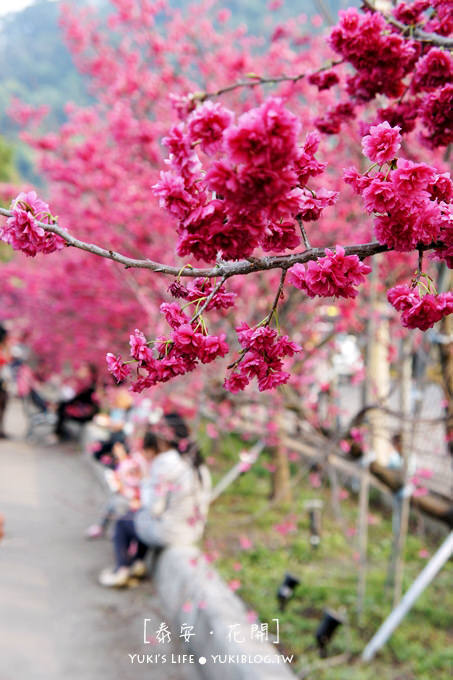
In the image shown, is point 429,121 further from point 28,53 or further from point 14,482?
point 28,53

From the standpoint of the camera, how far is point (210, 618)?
3.13 metres

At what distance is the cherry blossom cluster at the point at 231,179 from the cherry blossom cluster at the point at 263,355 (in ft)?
→ 0.74

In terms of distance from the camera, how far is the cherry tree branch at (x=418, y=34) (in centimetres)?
173

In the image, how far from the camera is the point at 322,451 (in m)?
3.40

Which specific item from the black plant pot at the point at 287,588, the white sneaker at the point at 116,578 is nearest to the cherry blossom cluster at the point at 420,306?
the black plant pot at the point at 287,588

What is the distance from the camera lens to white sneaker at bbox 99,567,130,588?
4.32 meters

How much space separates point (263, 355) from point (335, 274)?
24 cm

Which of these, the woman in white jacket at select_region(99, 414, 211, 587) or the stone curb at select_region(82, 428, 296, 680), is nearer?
the stone curb at select_region(82, 428, 296, 680)

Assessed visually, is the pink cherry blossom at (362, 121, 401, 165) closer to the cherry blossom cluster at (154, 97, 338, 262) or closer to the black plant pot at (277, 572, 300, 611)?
the cherry blossom cluster at (154, 97, 338, 262)

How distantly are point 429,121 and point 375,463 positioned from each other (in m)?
2.81

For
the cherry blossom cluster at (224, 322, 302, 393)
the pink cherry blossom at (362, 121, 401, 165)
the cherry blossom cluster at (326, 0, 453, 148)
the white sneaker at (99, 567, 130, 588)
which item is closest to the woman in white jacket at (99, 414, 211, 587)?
the white sneaker at (99, 567, 130, 588)

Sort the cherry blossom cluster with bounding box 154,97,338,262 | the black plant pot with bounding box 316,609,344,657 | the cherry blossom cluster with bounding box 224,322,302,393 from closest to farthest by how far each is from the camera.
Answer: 1. the cherry blossom cluster with bounding box 154,97,338,262
2. the cherry blossom cluster with bounding box 224,322,302,393
3. the black plant pot with bounding box 316,609,344,657

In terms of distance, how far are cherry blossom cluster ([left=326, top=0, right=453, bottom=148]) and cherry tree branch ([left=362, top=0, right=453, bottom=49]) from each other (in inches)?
0.5

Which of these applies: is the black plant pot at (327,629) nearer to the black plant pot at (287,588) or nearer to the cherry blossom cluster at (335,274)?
the black plant pot at (287,588)
